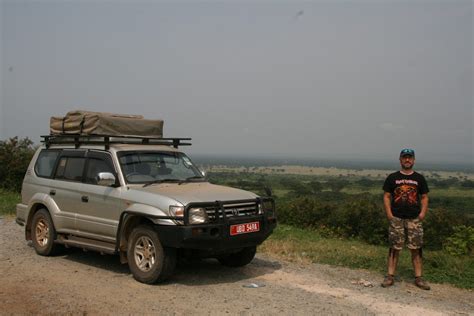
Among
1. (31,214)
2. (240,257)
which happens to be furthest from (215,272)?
(31,214)

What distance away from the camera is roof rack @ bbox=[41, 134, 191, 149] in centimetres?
794

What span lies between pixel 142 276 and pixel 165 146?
2576 millimetres

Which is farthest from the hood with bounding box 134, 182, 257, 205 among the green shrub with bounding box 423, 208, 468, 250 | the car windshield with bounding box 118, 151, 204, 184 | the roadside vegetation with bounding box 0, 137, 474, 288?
the green shrub with bounding box 423, 208, 468, 250

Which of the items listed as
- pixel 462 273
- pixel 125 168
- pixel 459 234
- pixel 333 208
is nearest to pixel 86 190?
pixel 125 168

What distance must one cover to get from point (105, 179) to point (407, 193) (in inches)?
169

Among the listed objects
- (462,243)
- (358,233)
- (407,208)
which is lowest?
(358,233)

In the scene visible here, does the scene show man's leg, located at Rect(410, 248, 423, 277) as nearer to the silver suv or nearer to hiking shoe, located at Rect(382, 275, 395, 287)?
hiking shoe, located at Rect(382, 275, 395, 287)

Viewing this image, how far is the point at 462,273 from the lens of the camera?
7551mm

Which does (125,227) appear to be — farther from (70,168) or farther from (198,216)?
(70,168)

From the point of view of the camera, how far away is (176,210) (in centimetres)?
642

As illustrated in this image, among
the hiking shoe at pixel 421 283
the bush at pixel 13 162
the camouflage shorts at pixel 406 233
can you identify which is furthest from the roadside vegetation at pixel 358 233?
the bush at pixel 13 162

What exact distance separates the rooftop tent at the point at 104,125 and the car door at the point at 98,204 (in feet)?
1.52

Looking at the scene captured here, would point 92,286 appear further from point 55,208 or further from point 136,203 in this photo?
point 55,208

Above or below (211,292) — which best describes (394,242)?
above
